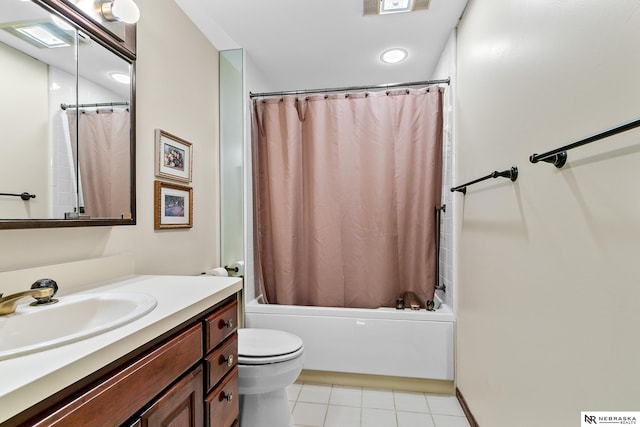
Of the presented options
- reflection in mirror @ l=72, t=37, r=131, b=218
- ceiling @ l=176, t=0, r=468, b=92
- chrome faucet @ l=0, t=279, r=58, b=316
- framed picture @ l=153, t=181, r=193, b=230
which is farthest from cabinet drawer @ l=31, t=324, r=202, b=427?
ceiling @ l=176, t=0, r=468, b=92

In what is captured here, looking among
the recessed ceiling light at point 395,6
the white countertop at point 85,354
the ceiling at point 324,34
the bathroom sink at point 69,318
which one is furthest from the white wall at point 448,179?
the bathroom sink at point 69,318

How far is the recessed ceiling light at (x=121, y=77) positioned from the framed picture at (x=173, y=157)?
261mm

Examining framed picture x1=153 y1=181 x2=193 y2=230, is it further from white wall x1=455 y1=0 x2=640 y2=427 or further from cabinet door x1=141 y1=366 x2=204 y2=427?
white wall x1=455 y1=0 x2=640 y2=427

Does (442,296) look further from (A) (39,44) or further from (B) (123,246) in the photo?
(A) (39,44)

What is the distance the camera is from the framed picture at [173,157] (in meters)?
1.47

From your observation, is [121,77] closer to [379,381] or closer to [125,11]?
[125,11]

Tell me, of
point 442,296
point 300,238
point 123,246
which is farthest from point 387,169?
point 123,246

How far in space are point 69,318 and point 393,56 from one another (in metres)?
2.33

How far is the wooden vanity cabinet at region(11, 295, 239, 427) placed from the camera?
1.73ft

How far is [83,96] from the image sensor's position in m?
1.08

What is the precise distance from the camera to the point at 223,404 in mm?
1015

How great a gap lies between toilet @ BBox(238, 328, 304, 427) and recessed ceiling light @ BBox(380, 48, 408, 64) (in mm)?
2011

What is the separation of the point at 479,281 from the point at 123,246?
169cm

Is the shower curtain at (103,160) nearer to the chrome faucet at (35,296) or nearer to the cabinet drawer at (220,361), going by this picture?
the chrome faucet at (35,296)
